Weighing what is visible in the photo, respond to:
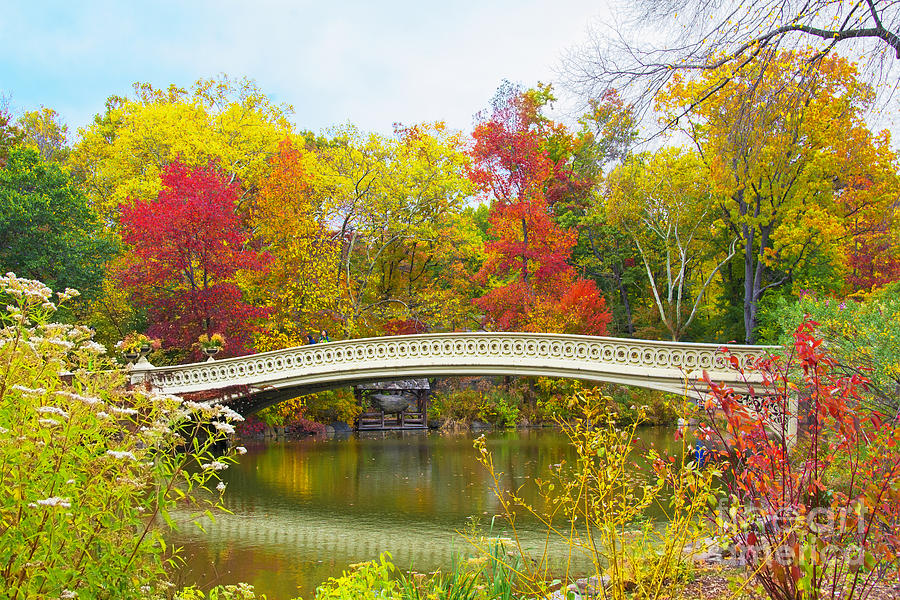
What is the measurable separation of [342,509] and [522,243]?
13256 millimetres

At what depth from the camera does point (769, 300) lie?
71.2 ft

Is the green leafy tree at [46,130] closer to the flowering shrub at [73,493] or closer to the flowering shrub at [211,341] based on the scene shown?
the flowering shrub at [211,341]

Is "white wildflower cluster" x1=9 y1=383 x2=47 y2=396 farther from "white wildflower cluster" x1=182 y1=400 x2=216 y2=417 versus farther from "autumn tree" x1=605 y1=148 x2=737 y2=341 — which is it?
"autumn tree" x1=605 y1=148 x2=737 y2=341

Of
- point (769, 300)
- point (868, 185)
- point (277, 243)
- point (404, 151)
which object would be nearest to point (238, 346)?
point (277, 243)

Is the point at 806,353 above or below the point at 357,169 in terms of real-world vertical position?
below

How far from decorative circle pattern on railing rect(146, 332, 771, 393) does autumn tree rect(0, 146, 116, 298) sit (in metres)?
4.97

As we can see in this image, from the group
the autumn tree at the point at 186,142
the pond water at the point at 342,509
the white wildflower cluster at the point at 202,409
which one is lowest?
the pond water at the point at 342,509


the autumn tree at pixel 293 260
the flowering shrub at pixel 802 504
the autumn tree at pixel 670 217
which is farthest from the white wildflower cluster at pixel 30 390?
the autumn tree at pixel 670 217

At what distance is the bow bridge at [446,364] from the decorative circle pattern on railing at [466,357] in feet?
0.07

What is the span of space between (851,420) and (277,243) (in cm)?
2039

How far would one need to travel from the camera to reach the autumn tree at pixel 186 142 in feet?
75.1

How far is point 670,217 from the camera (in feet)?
82.1

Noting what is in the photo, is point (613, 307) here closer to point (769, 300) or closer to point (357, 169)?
point (769, 300)

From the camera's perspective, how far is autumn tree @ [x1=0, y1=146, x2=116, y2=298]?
1875cm
